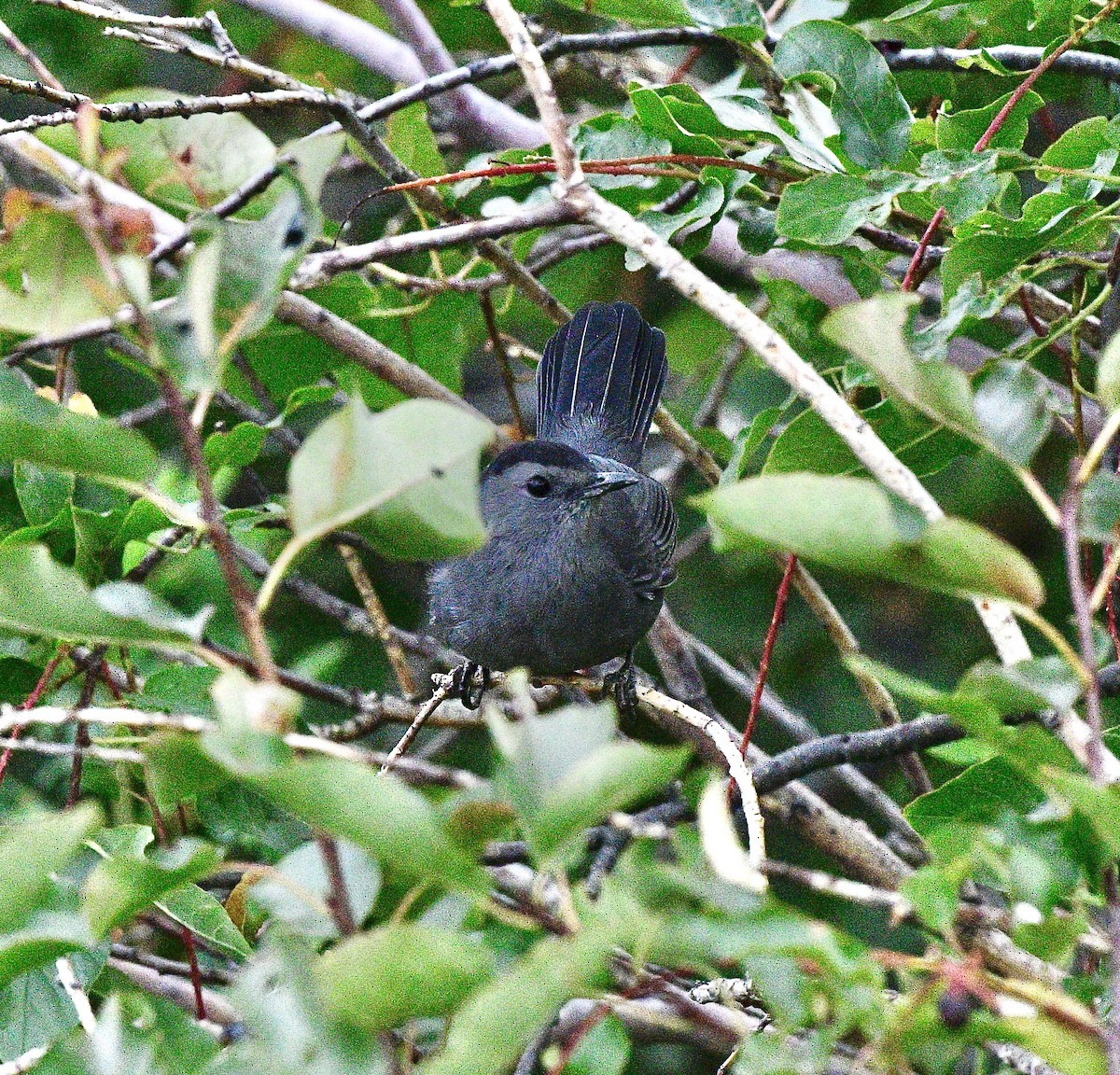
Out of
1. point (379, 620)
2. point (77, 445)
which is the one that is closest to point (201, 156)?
point (77, 445)

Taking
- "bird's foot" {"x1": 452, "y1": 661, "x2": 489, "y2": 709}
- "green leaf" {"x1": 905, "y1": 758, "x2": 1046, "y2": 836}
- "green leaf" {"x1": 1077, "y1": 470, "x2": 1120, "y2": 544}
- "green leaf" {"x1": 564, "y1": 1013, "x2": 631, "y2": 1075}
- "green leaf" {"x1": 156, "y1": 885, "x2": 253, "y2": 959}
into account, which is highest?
"green leaf" {"x1": 1077, "y1": 470, "x2": 1120, "y2": 544}

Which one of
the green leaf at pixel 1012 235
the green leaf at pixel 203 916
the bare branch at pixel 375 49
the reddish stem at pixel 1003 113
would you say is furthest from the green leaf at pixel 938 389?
the bare branch at pixel 375 49

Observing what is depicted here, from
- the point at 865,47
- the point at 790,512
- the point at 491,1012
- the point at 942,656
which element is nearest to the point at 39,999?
the point at 491,1012

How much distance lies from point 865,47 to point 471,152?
1.90 m

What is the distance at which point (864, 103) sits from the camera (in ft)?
8.36

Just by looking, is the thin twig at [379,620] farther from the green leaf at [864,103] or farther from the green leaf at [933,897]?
the green leaf at [933,897]

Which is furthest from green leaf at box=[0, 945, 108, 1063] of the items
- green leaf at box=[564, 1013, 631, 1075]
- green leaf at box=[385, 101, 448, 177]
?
green leaf at box=[385, 101, 448, 177]

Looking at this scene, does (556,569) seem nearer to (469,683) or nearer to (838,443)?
(469,683)

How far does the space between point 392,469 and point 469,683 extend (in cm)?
251

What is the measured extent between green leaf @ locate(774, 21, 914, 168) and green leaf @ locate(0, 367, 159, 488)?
1.58 m

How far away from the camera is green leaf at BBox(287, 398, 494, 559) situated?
135cm

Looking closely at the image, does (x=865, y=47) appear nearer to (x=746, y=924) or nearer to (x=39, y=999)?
(x=746, y=924)

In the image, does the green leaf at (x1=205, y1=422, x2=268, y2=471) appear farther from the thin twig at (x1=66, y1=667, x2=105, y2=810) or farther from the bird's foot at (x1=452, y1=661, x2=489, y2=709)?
the bird's foot at (x1=452, y1=661, x2=489, y2=709)

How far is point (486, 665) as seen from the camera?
3486 millimetres
